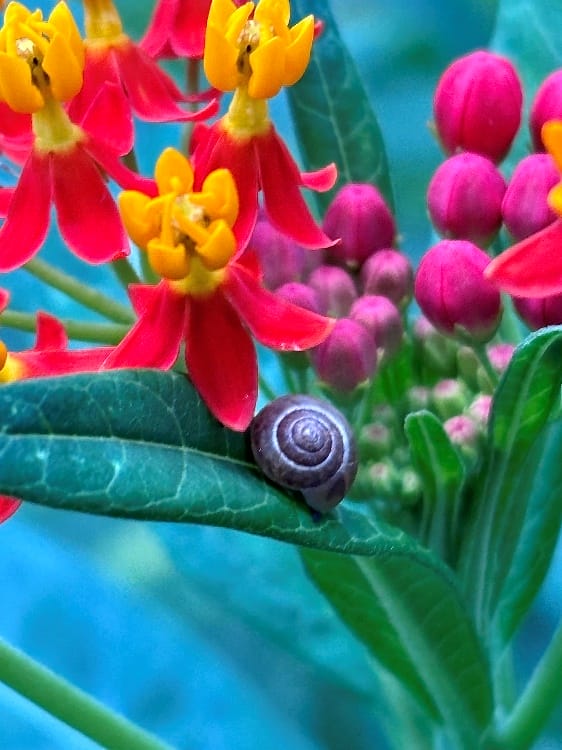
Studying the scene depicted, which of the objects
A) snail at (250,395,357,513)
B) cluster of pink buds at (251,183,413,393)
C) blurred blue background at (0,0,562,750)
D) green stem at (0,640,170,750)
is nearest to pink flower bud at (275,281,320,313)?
cluster of pink buds at (251,183,413,393)

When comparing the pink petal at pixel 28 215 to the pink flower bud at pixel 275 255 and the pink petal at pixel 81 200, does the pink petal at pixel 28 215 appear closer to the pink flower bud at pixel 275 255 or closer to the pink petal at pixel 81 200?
the pink petal at pixel 81 200

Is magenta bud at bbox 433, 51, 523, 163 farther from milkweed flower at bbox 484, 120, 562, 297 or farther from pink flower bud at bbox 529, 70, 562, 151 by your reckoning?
milkweed flower at bbox 484, 120, 562, 297

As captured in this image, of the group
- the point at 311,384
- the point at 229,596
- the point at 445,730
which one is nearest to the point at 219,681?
the point at 229,596

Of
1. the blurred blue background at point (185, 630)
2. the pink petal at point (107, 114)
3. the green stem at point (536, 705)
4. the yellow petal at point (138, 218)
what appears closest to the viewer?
the yellow petal at point (138, 218)

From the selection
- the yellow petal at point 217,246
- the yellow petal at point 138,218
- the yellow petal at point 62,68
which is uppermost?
the yellow petal at point 62,68

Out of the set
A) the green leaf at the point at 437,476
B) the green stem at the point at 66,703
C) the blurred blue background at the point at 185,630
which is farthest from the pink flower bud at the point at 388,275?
the blurred blue background at the point at 185,630

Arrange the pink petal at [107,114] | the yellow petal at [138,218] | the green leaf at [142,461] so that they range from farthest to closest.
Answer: the pink petal at [107,114] → the yellow petal at [138,218] → the green leaf at [142,461]
